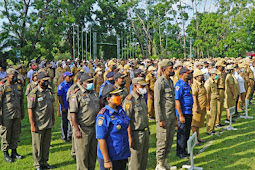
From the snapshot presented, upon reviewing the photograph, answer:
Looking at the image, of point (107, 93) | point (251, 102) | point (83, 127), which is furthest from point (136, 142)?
point (251, 102)

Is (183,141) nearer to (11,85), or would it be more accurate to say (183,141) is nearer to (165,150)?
(165,150)

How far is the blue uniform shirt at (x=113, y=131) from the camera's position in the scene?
3.64 m

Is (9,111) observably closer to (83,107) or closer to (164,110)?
(83,107)

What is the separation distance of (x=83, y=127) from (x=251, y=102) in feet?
37.4

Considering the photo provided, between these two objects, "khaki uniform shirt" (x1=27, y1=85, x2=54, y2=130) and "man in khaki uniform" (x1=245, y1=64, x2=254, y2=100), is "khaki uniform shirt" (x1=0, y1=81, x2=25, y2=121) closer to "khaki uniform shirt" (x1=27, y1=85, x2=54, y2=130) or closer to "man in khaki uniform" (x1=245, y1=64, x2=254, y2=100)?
"khaki uniform shirt" (x1=27, y1=85, x2=54, y2=130)

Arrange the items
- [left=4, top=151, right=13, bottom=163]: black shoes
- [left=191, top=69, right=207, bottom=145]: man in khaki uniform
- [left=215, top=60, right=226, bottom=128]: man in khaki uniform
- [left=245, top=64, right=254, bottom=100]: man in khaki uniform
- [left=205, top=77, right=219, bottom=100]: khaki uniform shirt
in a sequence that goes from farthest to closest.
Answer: [left=245, top=64, right=254, bottom=100]: man in khaki uniform
[left=215, top=60, right=226, bottom=128]: man in khaki uniform
[left=205, top=77, right=219, bottom=100]: khaki uniform shirt
[left=191, top=69, right=207, bottom=145]: man in khaki uniform
[left=4, top=151, right=13, bottom=163]: black shoes

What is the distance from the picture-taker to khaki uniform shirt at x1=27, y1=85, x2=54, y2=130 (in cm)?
555

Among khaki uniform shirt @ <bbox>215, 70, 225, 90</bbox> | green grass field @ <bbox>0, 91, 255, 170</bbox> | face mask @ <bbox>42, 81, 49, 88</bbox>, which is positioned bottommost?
green grass field @ <bbox>0, 91, 255, 170</bbox>

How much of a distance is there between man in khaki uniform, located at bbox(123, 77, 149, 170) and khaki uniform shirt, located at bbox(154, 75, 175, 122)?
2.88 ft

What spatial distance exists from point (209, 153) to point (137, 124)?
3.12 meters

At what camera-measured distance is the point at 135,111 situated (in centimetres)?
474

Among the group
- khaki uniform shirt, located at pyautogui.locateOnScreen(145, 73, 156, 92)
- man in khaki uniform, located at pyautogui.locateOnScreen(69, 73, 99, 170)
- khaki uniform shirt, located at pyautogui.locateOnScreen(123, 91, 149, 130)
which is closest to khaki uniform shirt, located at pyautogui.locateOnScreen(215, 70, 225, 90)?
khaki uniform shirt, located at pyautogui.locateOnScreen(145, 73, 156, 92)

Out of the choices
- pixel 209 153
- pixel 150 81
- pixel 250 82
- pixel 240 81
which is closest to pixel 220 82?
pixel 150 81

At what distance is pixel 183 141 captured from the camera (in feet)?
21.6
